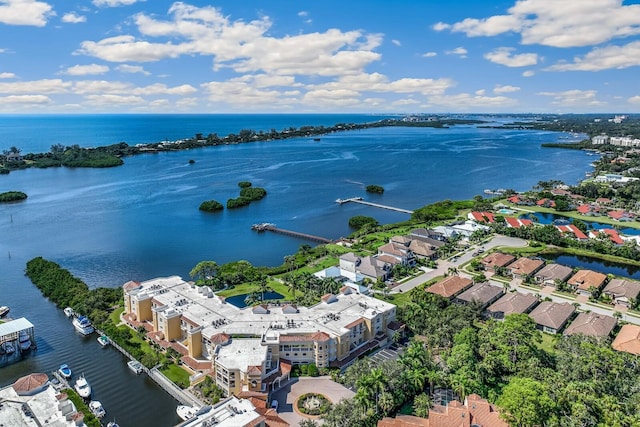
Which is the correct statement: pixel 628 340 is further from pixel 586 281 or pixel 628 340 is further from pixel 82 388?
pixel 82 388

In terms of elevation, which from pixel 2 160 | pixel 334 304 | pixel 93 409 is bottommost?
pixel 93 409

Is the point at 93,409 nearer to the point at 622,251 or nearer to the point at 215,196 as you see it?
the point at 622,251

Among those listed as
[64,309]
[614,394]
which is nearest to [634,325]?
[614,394]

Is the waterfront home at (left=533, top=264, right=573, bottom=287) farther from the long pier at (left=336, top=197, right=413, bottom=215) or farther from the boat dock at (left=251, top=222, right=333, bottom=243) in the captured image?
the long pier at (left=336, top=197, right=413, bottom=215)

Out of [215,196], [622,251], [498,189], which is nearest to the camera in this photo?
[622,251]

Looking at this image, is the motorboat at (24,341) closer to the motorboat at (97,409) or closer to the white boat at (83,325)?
the white boat at (83,325)
